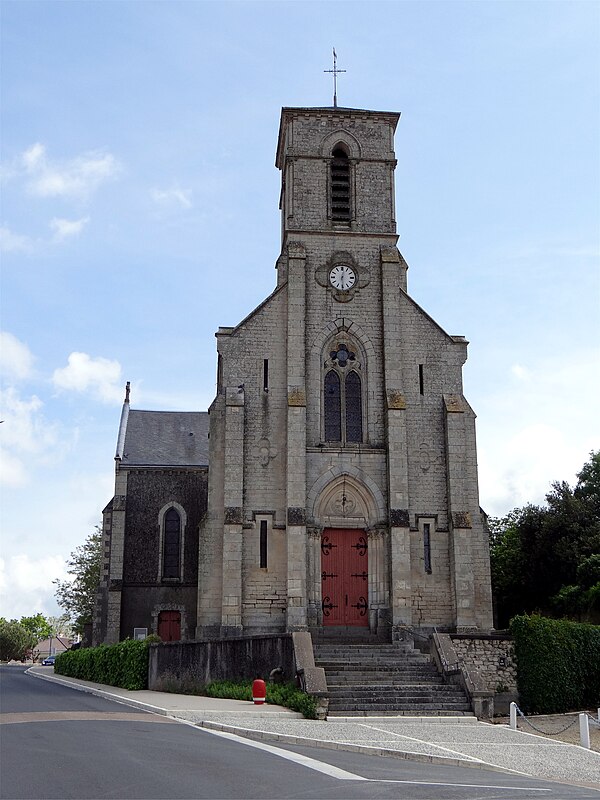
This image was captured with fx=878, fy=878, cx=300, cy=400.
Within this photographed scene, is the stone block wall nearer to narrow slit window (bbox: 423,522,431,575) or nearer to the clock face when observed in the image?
narrow slit window (bbox: 423,522,431,575)

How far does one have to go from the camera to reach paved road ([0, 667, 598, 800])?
8867mm

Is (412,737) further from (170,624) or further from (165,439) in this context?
(165,439)

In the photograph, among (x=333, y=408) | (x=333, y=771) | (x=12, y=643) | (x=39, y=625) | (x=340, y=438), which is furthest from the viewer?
(x=39, y=625)

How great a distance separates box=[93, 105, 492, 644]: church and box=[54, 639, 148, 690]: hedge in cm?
188

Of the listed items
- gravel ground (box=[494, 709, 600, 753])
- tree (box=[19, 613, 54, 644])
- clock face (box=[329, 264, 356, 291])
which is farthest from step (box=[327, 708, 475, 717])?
tree (box=[19, 613, 54, 644])

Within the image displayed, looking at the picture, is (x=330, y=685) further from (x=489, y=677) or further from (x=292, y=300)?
(x=292, y=300)

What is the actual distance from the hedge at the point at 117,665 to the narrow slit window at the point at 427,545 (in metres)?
8.34

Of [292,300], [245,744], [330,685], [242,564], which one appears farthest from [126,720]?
[292,300]

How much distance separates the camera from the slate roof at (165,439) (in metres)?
34.0

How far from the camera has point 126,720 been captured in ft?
52.0

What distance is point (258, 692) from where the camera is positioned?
18.6 meters

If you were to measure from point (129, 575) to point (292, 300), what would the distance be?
12.2 m

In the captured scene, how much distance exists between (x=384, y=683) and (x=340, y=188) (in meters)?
16.1

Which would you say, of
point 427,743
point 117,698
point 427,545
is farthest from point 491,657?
point 117,698
